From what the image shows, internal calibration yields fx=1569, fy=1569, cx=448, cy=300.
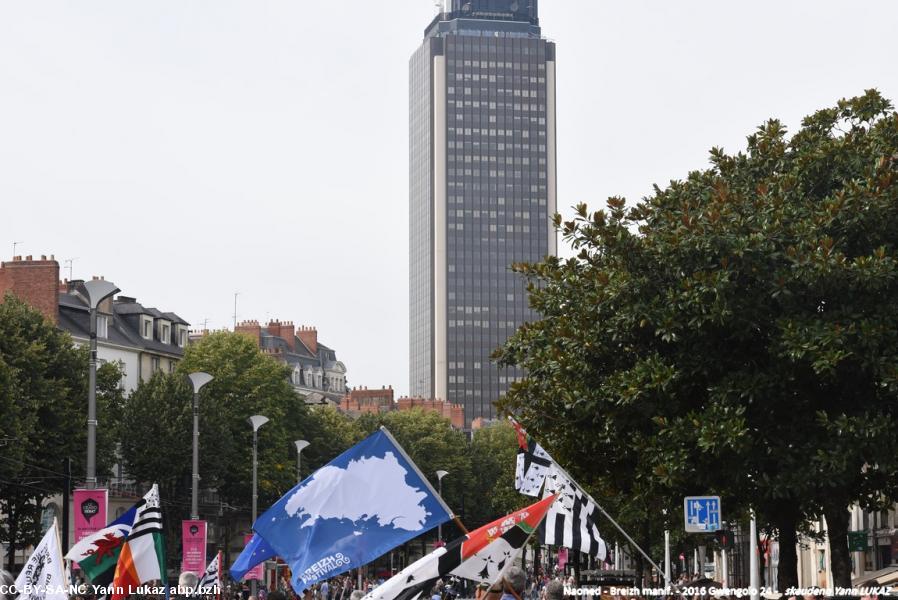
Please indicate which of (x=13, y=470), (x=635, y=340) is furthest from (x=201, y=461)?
(x=635, y=340)

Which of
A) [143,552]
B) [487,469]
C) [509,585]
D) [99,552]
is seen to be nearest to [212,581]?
[99,552]

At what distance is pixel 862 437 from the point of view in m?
23.3

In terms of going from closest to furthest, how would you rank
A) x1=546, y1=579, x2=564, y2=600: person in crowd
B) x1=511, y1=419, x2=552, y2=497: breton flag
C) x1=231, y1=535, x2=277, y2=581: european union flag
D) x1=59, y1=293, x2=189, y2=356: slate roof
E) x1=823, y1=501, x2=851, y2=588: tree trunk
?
x1=546, y1=579, x2=564, y2=600: person in crowd < x1=231, y1=535, x2=277, y2=581: european union flag < x1=511, y1=419, x2=552, y2=497: breton flag < x1=823, y1=501, x2=851, y2=588: tree trunk < x1=59, y1=293, x2=189, y2=356: slate roof

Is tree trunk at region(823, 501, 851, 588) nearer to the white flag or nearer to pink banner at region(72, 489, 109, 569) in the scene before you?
pink banner at region(72, 489, 109, 569)

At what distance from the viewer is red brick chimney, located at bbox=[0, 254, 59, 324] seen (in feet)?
279

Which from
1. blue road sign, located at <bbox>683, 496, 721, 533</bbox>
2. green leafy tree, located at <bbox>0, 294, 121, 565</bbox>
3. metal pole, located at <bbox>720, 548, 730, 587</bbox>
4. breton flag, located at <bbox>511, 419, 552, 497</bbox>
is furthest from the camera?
green leafy tree, located at <bbox>0, 294, 121, 565</bbox>

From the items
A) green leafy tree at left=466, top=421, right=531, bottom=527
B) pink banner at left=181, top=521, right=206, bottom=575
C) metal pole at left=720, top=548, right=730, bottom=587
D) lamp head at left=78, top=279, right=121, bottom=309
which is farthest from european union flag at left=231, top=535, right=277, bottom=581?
green leafy tree at left=466, top=421, right=531, bottom=527

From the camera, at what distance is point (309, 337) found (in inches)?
6348

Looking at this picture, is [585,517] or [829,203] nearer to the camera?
[585,517]

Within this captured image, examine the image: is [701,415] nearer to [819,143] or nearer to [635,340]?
[635,340]

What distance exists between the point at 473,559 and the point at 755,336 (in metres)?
11.5

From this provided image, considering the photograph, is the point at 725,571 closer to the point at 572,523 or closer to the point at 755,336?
the point at 755,336

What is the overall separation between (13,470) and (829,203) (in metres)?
41.4

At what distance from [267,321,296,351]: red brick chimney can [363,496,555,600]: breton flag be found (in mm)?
139457
